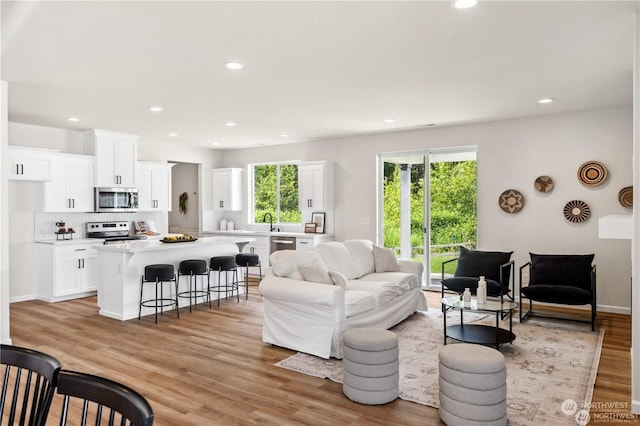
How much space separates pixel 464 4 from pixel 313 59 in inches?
55.9

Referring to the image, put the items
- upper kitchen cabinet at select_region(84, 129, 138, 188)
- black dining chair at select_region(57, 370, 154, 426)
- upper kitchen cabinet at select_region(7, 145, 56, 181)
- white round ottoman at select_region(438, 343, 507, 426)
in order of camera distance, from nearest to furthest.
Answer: black dining chair at select_region(57, 370, 154, 426)
white round ottoman at select_region(438, 343, 507, 426)
upper kitchen cabinet at select_region(7, 145, 56, 181)
upper kitchen cabinet at select_region(84, 129, 138, 188)

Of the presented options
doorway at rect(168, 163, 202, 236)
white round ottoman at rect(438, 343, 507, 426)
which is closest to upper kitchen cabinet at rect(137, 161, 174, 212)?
doorway at rect(168, 163, 202, 236)

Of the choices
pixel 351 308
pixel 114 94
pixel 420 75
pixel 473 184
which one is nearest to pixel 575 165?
pixel 473 184

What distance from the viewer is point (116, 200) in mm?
7484

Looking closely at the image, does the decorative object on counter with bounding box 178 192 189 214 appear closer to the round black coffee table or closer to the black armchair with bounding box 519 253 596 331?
the round black coffee table

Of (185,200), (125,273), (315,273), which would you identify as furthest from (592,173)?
(185,200)

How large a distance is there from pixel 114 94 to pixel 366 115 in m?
3.20

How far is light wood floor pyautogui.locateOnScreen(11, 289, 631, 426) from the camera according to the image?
3023 millimetres

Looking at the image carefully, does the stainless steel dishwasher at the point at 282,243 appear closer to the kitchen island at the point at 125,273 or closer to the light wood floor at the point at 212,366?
the light wood floor at the point at 212,366

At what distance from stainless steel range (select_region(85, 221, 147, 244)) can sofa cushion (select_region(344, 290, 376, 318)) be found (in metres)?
4.67

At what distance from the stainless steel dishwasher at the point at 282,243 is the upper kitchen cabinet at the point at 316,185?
2.30ft

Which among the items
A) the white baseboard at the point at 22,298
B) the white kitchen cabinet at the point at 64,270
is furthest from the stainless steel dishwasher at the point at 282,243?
the white baseboard at the point at 22,298

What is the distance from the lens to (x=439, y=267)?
24.4 feet

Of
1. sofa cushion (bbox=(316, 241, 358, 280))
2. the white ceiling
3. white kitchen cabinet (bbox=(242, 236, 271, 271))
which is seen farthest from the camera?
white kitchen cabinet (bbox=(242, 236, 271, 271))
